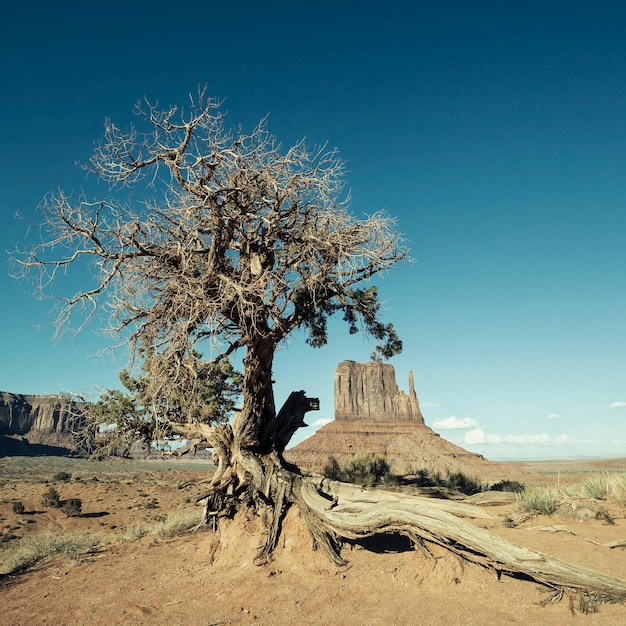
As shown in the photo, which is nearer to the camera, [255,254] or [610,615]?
[610,615]

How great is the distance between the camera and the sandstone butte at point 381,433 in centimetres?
8050

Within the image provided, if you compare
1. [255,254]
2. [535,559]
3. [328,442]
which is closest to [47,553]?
[255,254]

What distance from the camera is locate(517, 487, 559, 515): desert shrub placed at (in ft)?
33.0

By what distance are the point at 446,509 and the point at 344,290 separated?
511 centimetres

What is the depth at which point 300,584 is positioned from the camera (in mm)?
7582

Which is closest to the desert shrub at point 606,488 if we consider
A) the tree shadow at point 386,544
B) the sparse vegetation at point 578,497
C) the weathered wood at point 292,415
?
the sparse vegetation at point 578,497

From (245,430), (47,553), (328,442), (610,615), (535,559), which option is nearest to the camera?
(610,615)

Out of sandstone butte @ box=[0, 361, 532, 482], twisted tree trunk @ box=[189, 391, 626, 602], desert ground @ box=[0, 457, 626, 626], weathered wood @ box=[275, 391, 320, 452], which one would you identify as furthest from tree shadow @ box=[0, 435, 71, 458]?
twisted tree trunk @ box=[189, 391, 626, 602]

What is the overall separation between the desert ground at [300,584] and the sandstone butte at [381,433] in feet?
197

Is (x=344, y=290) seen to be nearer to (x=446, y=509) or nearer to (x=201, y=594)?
(x=446, y=509)

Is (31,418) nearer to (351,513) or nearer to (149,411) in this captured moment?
(149,411)

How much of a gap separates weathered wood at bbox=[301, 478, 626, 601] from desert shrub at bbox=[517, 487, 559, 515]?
2235 millimetres

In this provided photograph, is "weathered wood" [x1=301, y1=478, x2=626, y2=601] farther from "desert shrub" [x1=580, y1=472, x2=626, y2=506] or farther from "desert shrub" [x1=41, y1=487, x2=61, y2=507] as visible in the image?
"desert shrub" [x1=41, y1=487, x2=61, y2=507]

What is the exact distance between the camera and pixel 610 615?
574 cm
